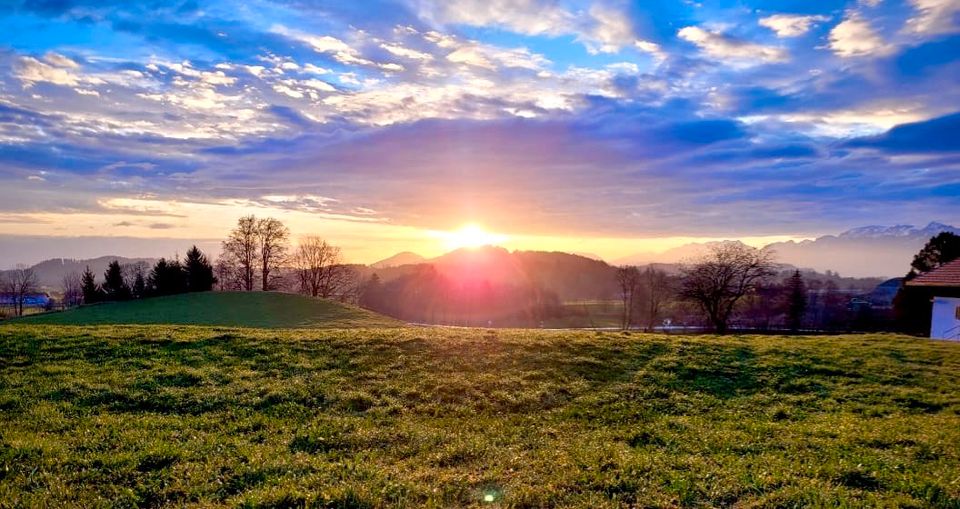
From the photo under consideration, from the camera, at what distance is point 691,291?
59625mm

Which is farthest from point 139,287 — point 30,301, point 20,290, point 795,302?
point 30,301

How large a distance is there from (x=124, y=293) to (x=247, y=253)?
19845 millimetres

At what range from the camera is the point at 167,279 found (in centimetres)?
7938

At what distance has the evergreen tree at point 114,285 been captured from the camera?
8381 centimetres

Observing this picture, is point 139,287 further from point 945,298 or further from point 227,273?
point 945,298

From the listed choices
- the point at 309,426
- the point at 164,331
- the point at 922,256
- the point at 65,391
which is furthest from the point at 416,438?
the point at 922,256

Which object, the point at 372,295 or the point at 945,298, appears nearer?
the point at 945,298

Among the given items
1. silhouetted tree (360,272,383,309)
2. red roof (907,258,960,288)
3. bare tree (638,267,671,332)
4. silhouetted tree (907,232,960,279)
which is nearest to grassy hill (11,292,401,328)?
red roof (907,258,960,288)

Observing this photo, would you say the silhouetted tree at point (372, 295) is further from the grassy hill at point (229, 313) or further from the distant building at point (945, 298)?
the distant building at point (945, 298)

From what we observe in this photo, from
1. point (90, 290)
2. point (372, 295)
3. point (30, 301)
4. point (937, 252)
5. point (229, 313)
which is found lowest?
point (30, 301)

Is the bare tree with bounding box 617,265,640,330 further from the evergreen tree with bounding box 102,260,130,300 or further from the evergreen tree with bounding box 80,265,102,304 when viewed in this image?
the evergreen tree with bounding box 80,265,102,304

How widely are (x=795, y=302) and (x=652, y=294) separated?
25.3 m

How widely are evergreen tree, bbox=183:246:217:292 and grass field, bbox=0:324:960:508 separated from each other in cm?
6232

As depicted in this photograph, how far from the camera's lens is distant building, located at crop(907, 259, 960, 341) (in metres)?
39.9
